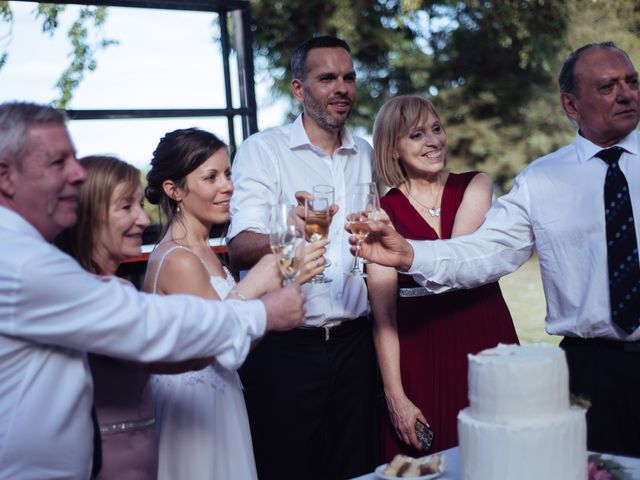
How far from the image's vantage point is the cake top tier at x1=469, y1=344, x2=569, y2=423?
1.95m

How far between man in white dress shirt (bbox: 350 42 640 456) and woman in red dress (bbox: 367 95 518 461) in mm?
257

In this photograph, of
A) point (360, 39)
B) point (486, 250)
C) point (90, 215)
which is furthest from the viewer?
point (360, 39)

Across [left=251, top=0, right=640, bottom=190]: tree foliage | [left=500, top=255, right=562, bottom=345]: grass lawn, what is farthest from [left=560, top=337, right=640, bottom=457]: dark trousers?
[left=251, top=0, right=640, bottom=190]: tree foliage

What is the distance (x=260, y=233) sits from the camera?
3480 millimetres

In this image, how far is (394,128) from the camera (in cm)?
363

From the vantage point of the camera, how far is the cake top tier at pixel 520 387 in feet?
6.38

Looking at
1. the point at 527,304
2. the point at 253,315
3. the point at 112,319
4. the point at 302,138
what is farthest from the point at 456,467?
the point at 527,304

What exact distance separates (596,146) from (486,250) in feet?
1.78

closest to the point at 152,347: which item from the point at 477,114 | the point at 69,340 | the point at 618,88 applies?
the point at 69,340

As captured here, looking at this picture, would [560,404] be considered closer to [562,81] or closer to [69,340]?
[69,340]

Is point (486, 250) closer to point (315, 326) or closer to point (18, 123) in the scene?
point (315, 326)

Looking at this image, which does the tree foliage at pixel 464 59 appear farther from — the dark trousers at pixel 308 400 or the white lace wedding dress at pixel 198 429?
the white lace wedding dress at pixel 198 429

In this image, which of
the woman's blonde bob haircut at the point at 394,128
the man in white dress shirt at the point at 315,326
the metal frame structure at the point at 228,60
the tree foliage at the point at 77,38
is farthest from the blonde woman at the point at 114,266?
the tree foliage at the point at 77,38

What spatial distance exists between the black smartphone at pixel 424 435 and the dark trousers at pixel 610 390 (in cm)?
62
